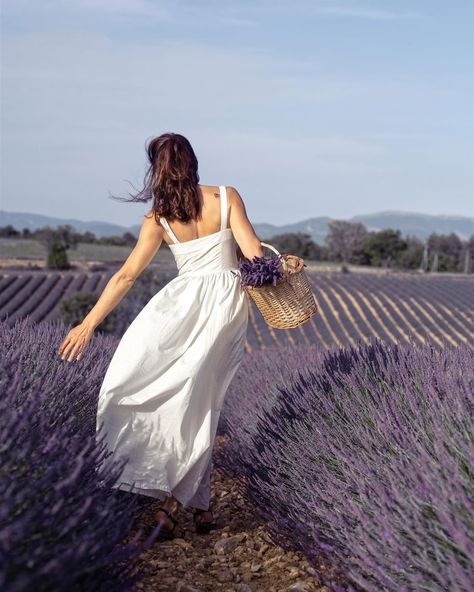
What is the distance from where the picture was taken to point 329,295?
25828 mm

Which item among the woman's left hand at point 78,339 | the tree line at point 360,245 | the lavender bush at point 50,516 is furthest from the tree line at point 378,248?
the lavender bush at point 50,516

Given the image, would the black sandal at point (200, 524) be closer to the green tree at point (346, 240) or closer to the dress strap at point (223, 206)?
the dress strap at point (223, 206)

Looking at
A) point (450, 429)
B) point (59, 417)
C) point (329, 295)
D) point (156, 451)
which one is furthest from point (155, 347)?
point (329, 295)

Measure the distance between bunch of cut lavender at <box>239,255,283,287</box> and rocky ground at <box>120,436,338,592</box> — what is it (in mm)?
1096

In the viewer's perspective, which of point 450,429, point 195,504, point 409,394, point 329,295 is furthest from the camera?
point 329,295

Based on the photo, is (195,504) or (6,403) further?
(195,504)

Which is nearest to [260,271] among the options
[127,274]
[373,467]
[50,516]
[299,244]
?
[127,274]

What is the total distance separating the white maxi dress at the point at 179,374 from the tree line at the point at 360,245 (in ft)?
191

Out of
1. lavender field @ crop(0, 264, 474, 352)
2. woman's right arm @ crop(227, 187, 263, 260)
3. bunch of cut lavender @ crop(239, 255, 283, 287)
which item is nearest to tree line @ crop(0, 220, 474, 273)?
lavender field @ crop(0, 264, 474, 352)

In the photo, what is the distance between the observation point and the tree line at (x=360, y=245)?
66500 millimetres

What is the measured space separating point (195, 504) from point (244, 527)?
11.8 inches

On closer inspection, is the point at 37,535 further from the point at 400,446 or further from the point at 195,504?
the point at 195,504

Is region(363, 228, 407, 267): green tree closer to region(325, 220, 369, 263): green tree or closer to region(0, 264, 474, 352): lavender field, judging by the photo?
region(325, 220, 369, 263): green tree

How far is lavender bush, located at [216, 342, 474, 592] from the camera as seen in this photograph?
7.83 feet
